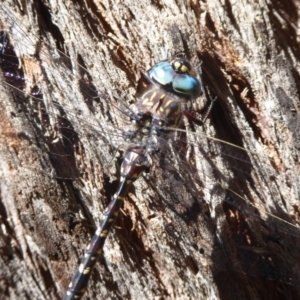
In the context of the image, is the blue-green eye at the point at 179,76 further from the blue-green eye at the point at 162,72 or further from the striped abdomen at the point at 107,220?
the striped abdomen at the point at 107,220

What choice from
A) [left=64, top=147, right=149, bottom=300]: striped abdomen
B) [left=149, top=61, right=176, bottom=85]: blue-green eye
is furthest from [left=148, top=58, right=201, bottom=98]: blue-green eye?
[left=64, top=147, right=149, bottom=300]: striped abdomen

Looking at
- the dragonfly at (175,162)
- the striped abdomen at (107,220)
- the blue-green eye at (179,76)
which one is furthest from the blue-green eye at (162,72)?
the striped abdomen at (107,220)

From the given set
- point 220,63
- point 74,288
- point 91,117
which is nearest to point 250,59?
point 220,63

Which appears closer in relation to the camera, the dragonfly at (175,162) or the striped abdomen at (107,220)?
the striped abdomen at (107,220)

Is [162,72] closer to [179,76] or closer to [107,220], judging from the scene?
[179,76]

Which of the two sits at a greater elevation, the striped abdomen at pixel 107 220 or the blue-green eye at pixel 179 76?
the blue-green eye at pixel 179 76

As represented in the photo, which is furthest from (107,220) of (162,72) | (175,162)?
(162,72)
